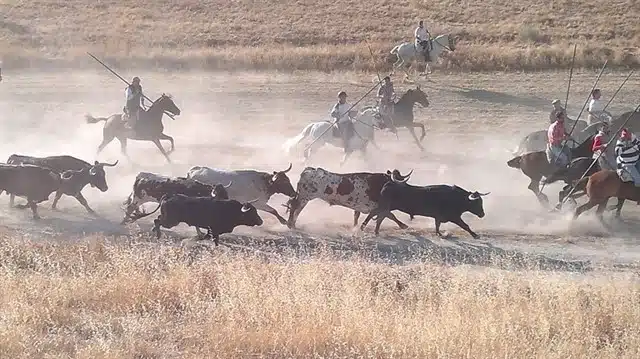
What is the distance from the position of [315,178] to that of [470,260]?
12.4 feet

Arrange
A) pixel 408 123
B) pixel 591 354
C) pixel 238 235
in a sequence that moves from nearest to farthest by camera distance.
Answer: pixel 591 354
pixel 238 235
pixel 408 123

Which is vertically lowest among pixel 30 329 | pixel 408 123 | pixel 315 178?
pixel 30 329

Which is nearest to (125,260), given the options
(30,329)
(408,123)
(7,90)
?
(30,329)

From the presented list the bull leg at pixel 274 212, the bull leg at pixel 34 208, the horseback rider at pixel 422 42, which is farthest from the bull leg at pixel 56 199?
the horseback rider at pixel 422 42

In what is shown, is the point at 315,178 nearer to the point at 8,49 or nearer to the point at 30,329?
the point at 30,329

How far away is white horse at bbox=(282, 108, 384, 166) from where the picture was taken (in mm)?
22109

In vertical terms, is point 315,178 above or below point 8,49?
below

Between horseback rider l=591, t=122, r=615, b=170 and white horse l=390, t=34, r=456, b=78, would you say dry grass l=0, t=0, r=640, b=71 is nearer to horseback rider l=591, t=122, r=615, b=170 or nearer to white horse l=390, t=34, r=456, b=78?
white horse l=390, t=34, r=456, b=78

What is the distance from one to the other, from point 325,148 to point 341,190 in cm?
775

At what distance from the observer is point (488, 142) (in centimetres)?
2472

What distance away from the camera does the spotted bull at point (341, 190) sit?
54.5 ft

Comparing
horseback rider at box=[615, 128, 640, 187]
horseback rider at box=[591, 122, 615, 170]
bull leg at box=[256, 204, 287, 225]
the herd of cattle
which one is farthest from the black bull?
horseback rider at box=[591, 122, 615, 170]

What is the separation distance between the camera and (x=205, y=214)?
15.1 meters

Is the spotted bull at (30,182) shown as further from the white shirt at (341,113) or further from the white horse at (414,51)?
the white horse at (414,51)
